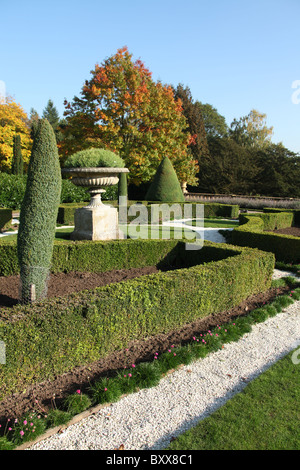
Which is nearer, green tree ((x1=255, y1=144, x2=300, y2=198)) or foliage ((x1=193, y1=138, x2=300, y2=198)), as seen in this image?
green tree ((x1=255, y1=144, x2=300, y2=198))

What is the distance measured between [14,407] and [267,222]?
12.5 metres

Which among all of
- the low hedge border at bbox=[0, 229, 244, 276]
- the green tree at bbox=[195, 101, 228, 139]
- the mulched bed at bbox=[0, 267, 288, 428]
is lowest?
the mulched bed at bbox=[0, 267, 288, 428]

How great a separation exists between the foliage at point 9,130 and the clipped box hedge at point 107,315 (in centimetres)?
2873

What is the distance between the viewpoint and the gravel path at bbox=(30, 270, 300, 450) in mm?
2650

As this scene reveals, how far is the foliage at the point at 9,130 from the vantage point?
95.6 ft

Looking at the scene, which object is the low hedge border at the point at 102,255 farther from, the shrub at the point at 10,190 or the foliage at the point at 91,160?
the shrub at the point at 10,190

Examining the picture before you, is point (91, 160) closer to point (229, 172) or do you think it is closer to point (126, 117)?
point (126, 117)

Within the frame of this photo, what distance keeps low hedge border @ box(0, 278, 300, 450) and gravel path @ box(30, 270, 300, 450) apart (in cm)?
6

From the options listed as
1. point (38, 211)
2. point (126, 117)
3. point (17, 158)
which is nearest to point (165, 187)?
point (126, 117)

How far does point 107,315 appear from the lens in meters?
3.81

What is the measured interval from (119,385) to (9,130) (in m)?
30.9

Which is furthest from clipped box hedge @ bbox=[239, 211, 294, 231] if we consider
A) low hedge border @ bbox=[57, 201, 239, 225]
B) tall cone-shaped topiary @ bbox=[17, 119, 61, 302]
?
tall cone-shaped topiary @ bbox=[17, 119, 61, 302]

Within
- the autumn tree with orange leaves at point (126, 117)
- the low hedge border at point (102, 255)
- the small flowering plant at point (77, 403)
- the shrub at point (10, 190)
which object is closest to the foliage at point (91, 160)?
the low hedge border at point (102, 255)

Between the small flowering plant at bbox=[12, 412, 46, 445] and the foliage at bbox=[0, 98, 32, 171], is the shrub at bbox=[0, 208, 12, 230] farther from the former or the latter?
the foliage at bbox=[0, 98, 32, 171]
